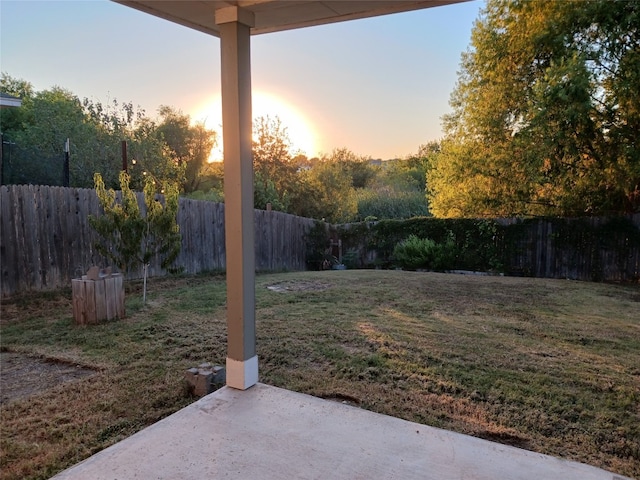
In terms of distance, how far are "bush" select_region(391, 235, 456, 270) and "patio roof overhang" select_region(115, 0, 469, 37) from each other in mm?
7757

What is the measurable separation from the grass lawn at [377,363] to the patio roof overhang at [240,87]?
48 cm

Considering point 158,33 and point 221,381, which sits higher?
point 158,33

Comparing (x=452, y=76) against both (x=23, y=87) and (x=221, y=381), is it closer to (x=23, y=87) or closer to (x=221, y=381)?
(x=221, y=381)

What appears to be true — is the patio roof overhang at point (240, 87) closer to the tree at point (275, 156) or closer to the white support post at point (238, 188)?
the white support post at point (238, 188)

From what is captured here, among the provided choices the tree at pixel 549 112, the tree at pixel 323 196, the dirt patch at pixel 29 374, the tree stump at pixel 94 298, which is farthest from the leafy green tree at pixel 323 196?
the dirt patch at pixel 29 374

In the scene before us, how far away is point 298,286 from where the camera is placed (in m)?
6.77

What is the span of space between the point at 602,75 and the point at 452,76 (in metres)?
4.16

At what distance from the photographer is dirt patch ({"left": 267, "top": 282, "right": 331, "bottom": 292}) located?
6355mm

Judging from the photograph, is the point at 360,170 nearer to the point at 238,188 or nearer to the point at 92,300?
the point at 92,300

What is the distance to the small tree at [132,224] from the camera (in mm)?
4844

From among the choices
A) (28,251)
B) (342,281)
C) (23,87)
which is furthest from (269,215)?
(23,87)

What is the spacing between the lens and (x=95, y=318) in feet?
13.5

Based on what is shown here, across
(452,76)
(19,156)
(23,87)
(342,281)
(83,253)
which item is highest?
(23,87)

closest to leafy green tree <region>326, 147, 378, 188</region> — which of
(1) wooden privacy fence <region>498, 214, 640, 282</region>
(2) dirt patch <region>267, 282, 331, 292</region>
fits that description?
(1) wooden privacy fence <region>498, 214, 640, 282</region>
